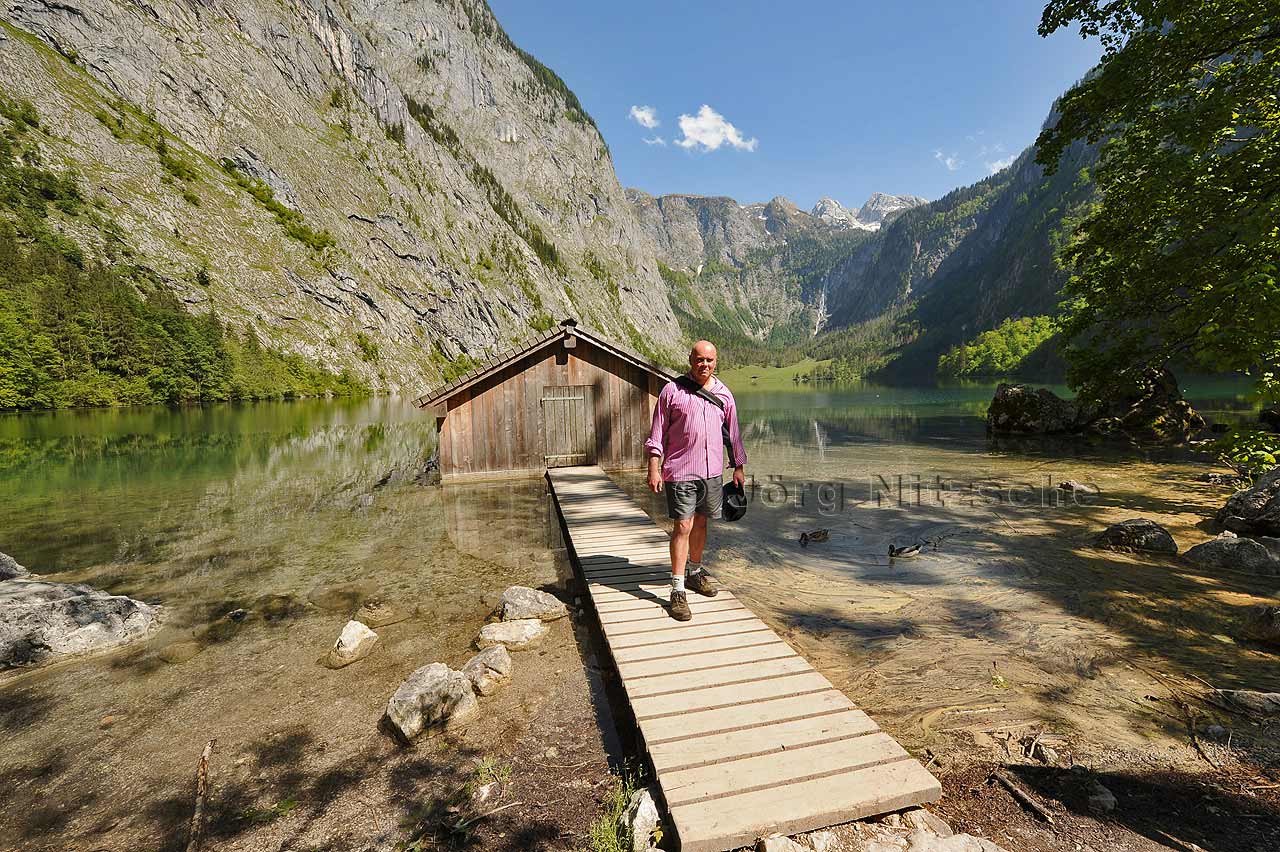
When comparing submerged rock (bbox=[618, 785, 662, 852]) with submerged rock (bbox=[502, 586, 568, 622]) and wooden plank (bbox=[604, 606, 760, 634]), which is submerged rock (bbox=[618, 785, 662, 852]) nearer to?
wooden plank (bbox=[604, 606, 760, 634])

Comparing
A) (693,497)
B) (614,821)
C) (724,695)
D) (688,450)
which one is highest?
(688,450)

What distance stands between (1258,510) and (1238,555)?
2.47 meters

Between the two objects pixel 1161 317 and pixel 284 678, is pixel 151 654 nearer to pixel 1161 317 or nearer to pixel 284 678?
pixel 284 678

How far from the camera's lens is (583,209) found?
171 meters

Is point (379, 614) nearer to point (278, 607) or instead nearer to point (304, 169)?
point (278, 607)

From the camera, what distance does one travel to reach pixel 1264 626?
18.2 ft

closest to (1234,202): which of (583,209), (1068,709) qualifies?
(1068,709)

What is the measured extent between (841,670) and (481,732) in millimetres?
3592

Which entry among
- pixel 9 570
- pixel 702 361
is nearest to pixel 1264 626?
pixel 702 361

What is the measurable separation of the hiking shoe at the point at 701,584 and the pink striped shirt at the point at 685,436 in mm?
1497

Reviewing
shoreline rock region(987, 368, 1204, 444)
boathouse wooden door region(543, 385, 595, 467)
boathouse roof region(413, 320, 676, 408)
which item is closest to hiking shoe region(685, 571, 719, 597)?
boathouse roof region(413, 320, 676, 408)

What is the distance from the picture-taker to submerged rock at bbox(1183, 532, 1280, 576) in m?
7.54

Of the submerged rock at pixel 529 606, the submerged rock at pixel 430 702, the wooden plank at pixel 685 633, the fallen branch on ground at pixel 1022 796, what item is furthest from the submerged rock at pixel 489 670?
the fallen branch on ground at pixel 1022 796

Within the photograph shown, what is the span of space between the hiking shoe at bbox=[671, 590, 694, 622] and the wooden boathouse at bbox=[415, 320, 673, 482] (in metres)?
11.2
